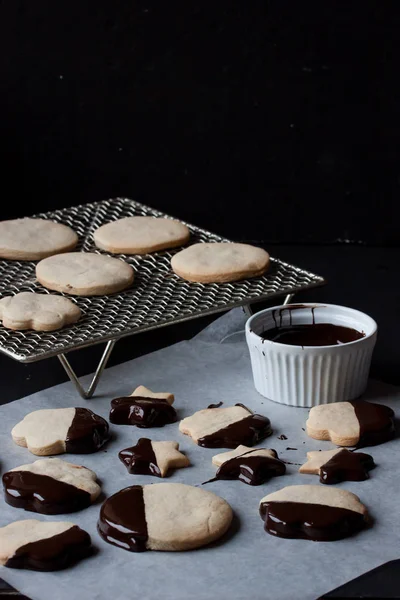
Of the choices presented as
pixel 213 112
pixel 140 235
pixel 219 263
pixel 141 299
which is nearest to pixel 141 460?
pixel 141 299

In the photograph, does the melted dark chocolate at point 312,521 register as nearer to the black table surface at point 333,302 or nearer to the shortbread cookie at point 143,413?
the black table surface at point 333,302

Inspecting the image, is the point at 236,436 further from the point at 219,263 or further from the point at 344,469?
the point at 219,263

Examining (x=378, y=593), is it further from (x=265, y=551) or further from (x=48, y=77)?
(x=48, y=77)

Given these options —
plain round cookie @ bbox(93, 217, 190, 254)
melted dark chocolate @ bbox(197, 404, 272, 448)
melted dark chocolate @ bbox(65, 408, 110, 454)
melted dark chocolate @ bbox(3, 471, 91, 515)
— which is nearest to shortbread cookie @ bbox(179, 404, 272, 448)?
melted dark chocolate @ bbox(197, 404, 272, 448)

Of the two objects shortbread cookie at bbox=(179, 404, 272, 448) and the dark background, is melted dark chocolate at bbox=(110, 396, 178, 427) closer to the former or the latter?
shortbread cookie at bbox=(179, 404, 272, 448)

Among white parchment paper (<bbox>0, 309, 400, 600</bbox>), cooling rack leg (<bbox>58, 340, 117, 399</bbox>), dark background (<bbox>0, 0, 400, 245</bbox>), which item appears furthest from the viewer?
dark background (<bbox>0, 0, 400, 245</bbox>)

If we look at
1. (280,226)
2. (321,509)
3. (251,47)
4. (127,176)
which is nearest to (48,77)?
(127,176)

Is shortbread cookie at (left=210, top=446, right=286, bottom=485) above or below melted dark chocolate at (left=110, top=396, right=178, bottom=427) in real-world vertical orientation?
above
